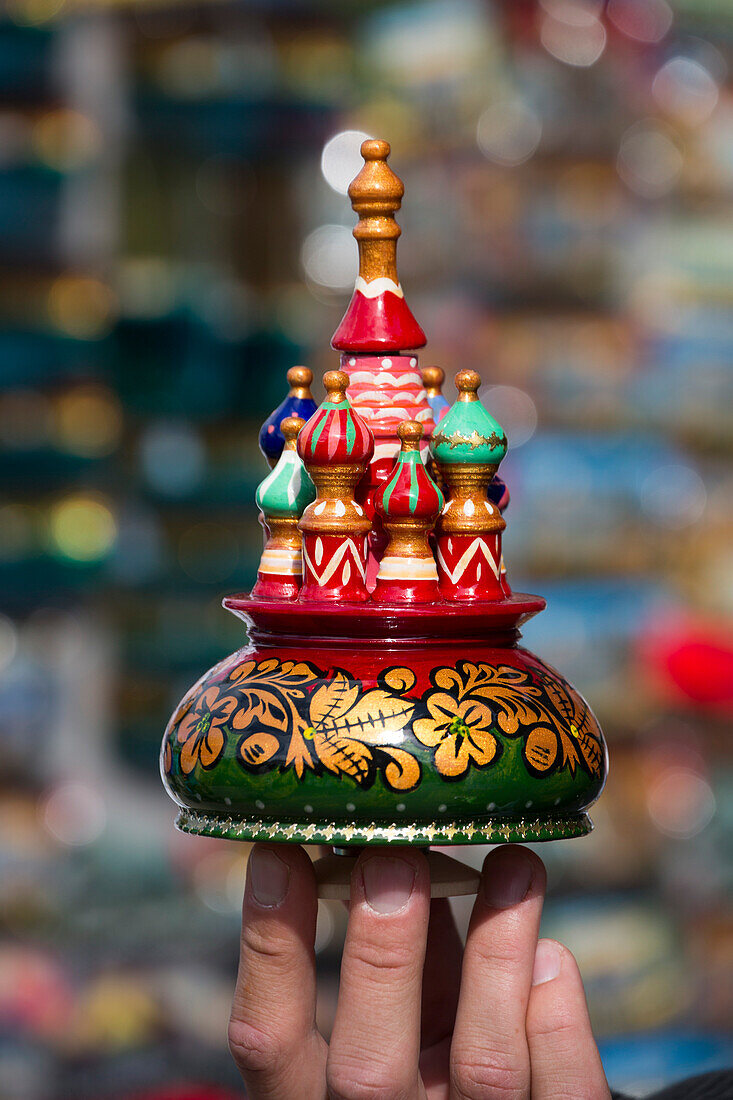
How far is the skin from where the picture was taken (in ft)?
3.26

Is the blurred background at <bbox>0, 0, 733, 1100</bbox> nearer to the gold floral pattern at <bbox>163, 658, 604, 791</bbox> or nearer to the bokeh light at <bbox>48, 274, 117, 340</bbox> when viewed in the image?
the bokeh light at <bbox>48, 274, 117, 340</bbox>

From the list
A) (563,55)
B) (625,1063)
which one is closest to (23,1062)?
(625,1063)

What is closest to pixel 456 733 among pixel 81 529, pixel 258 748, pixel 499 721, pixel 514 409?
pixel 499 721

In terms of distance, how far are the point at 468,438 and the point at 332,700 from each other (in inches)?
8.8

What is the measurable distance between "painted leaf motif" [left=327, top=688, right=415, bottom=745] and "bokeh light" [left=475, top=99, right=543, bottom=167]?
1.99 metres

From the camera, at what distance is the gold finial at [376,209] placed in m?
1.11

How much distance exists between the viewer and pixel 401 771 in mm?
956

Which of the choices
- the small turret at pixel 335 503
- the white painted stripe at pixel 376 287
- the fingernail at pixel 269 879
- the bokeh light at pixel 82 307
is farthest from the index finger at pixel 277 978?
the bokeh light at pixel 82 307

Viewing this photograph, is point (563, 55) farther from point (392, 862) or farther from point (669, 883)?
point (392, 862)

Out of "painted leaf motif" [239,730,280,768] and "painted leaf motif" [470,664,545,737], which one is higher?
"painted leaf motif" [470,664,545,737]

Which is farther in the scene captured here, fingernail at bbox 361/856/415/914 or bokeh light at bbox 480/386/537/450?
bokeh light at bbox 480/386/537/450

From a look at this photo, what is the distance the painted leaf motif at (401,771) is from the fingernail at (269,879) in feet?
0.46

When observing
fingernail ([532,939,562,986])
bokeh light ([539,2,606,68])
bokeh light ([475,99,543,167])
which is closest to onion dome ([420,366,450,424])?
fingernail ([532,939,562,986])

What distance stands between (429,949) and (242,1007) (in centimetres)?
25
